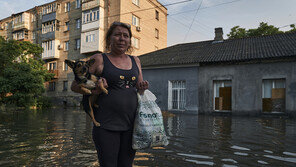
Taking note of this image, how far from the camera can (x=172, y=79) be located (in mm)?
19656

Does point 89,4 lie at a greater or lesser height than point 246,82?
greater

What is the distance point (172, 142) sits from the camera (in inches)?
231

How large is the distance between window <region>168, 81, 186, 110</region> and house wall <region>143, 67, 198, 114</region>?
0.36m

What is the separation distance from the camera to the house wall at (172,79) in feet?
61.2

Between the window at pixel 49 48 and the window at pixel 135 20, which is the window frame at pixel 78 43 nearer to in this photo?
the window at pixel 49 48

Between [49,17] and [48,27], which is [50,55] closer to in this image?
[48,27]

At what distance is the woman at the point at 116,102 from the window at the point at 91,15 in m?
27.0

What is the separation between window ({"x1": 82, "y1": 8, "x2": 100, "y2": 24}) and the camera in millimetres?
27716

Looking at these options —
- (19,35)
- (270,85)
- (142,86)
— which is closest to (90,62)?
(142,86)

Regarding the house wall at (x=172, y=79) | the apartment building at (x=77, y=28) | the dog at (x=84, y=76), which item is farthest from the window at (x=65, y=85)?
the dog at (x=84, y=76)

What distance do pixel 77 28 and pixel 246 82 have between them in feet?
77.4

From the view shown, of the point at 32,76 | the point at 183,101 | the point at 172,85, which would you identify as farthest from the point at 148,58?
the point at 32,76

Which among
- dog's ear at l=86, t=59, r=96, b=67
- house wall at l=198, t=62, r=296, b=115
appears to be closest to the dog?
dog's ear at l=86, t=59, r=96, b=67

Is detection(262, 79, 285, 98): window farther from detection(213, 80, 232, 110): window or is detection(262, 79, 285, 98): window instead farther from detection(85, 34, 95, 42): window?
detection(85, 34, 95, 42): window
